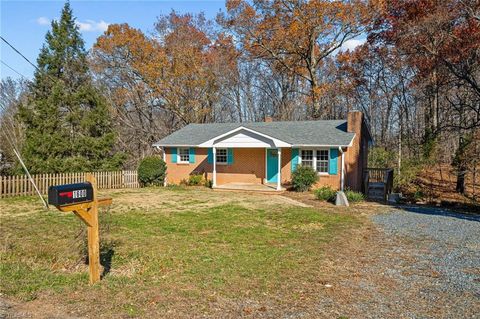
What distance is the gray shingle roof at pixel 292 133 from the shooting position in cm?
1822

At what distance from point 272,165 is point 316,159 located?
8.54 ft

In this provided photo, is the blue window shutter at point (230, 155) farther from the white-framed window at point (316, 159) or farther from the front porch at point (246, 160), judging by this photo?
the white-framed window at point (316, 159)

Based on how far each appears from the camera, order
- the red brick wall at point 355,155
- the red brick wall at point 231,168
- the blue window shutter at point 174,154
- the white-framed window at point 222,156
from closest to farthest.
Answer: the red brick wall at point 355,155 → the red brick wall at point 231,168 → the white-framed window at point 222,156 → the blue window shutter at point 174,154

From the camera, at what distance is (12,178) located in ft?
50.0

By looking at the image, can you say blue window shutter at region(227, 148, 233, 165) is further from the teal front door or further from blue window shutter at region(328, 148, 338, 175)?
blue window shutter at region(328, 148, 338, 175)

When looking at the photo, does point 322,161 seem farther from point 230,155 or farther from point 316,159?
point 230,155

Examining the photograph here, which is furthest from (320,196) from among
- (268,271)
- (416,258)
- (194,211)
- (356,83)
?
(356,83)

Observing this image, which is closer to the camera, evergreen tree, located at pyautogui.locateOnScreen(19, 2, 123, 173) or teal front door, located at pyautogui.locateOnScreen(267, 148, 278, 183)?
evergreen tree, located at pyautogui.locateOnScreen(19, 2, 123, 173)

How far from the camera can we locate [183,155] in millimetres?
21766

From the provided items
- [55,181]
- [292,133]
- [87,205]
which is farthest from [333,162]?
[87,205]

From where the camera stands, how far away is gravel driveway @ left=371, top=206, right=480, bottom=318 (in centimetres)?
464

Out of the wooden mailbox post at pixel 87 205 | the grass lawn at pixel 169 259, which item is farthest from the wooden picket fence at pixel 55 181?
the wooden mailbox post at pixel 87 205

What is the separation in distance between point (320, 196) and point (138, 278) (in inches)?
430

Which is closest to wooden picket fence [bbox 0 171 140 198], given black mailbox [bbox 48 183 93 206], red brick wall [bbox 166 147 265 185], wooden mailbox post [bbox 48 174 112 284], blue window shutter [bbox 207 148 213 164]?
red brick wall [bbox 166 147 265 185]
